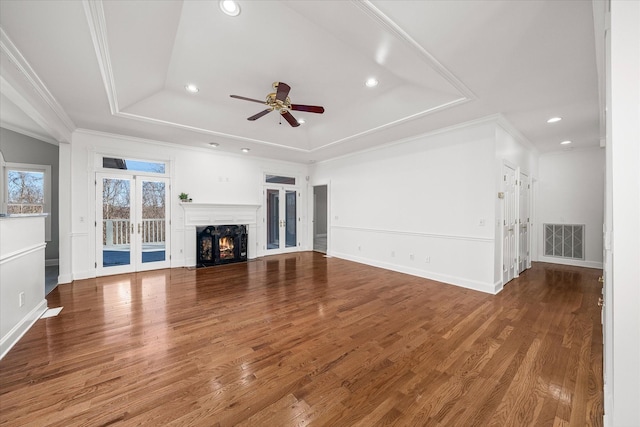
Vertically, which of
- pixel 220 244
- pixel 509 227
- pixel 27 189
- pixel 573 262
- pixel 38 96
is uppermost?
pixel 38 96

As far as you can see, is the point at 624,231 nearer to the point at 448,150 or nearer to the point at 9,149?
the point at 448,150

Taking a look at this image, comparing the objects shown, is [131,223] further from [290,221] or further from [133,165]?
[290,221]

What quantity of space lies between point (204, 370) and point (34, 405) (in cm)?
103

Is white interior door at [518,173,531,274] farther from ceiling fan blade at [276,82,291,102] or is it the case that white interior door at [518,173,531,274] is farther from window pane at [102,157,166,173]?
window pane at [102,157,166,173]

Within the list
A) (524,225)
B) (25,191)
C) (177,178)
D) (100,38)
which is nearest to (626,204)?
(100,38)

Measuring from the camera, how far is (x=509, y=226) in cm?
452

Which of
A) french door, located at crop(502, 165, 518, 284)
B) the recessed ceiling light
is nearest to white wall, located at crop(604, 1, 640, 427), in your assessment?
the recessed ceiling light

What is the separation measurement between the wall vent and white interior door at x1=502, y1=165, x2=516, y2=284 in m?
2.39

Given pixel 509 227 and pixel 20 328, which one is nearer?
pixel 20 328

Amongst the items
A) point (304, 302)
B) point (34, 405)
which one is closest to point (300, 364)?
point (304, 302)

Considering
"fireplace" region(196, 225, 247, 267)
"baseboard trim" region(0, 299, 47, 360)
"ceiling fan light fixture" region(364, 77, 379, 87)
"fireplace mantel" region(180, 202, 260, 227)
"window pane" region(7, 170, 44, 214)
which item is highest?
"ceiling fan light fixture" region(364, 77, 379, 87)

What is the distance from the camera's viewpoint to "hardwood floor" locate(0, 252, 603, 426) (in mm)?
1634

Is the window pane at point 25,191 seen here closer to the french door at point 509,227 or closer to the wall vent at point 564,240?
A: the french door at point 509,227

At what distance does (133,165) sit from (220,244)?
2.42 metres
